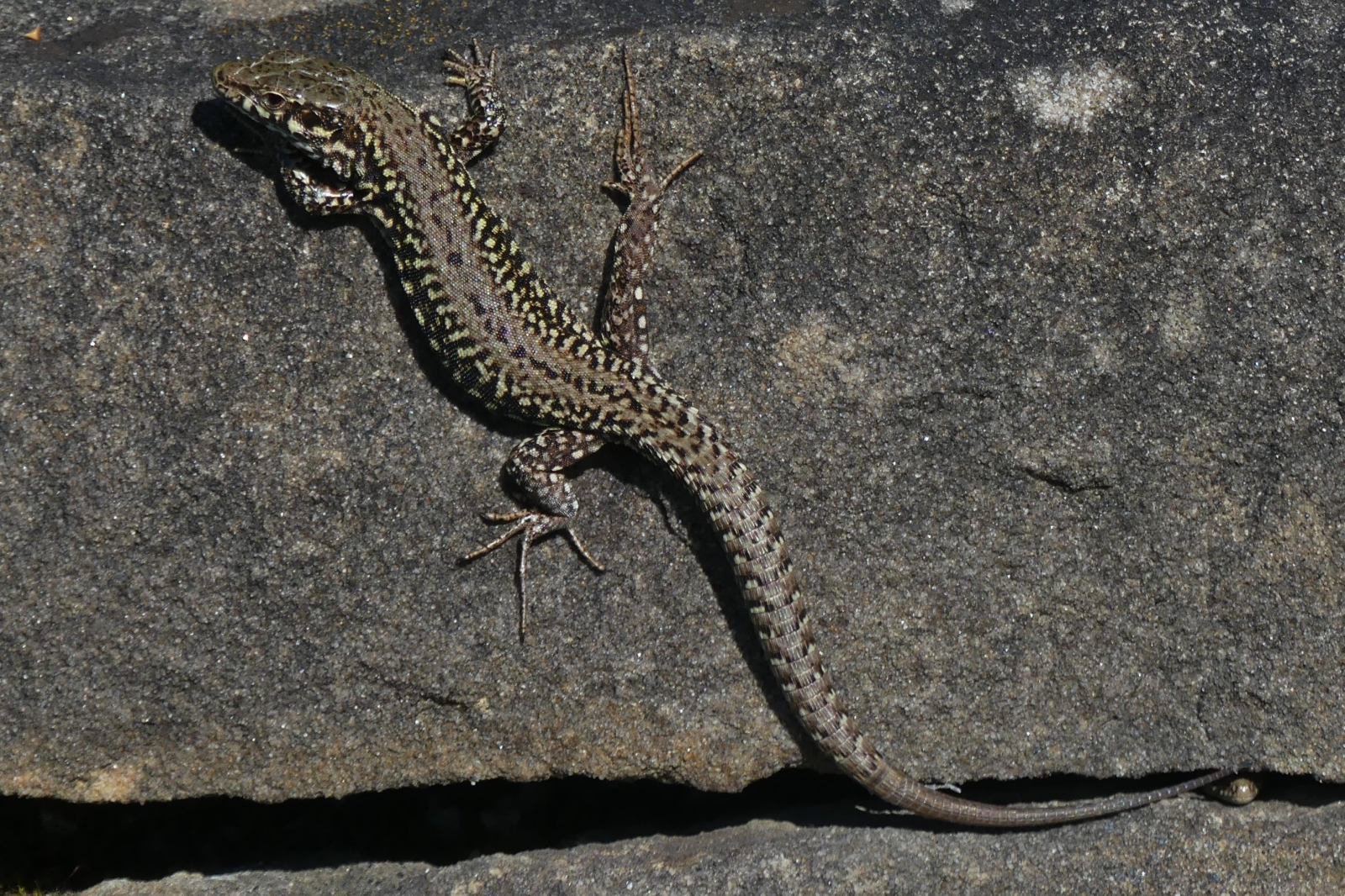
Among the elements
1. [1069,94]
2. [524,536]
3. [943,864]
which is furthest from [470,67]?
[943,864]

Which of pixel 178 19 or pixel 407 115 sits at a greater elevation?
pixel 178 19

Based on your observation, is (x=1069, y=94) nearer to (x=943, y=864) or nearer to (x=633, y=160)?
(x=633, y=160)

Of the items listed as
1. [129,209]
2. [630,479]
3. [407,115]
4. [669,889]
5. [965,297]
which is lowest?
[669,889]

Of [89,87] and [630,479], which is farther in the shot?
[630,479]

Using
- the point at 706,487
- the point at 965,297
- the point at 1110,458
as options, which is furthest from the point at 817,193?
the point at 1110,458

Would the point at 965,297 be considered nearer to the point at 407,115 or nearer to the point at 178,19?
the point at 407,115

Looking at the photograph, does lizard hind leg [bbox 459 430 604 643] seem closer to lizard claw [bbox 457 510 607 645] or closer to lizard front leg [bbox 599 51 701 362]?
lizard claw [bbox 457 510 607 645]
